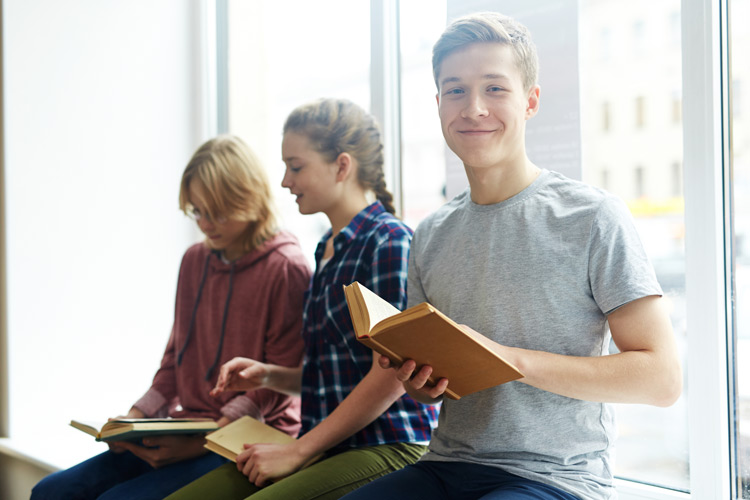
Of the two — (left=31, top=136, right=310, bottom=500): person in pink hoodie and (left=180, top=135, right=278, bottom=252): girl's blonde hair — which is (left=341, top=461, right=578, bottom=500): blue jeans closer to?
(left=31, top=136, right=310, bottom=500): person in pink hoodie

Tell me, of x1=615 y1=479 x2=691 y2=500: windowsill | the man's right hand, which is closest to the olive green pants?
the man's right hand

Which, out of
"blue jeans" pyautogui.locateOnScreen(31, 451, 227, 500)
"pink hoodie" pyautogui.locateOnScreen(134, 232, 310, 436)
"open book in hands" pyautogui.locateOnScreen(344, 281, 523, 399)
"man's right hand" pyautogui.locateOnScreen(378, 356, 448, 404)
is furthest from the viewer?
"pink hoodie" pyautogui.locateOnScreen(134, 232, 310, 436)

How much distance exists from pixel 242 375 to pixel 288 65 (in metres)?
1.33

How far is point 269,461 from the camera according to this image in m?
1.37

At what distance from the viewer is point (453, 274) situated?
1.26 metres

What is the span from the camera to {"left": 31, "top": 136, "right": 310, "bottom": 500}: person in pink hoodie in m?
1.67

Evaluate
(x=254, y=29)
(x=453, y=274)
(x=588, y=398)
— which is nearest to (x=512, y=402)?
(x=588, y=398)

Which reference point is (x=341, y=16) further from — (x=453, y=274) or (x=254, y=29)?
(x=453, y=274)

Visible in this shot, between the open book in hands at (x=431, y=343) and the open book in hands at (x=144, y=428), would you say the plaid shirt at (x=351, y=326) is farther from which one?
the open book in hands at (x=431, y=343)

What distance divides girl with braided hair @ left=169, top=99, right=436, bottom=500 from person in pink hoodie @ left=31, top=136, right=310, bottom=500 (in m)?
0.13

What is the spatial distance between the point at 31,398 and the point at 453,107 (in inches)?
73.1

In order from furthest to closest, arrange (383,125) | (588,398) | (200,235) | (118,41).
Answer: (200,235)
(118,41)
(383,125)
(588,398)

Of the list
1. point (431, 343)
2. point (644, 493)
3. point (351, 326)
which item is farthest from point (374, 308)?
point (644, 493)

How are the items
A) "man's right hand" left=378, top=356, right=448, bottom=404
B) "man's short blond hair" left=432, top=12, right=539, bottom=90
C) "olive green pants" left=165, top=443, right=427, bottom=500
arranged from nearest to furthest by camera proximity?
"man's right hand" left=378, top=356, right=448, bottom=404 → "man's short blond hair" left=432, top=12, right=539, bottom=90 → "olive green pants" left=165, top=443, right=427, bottom=500
